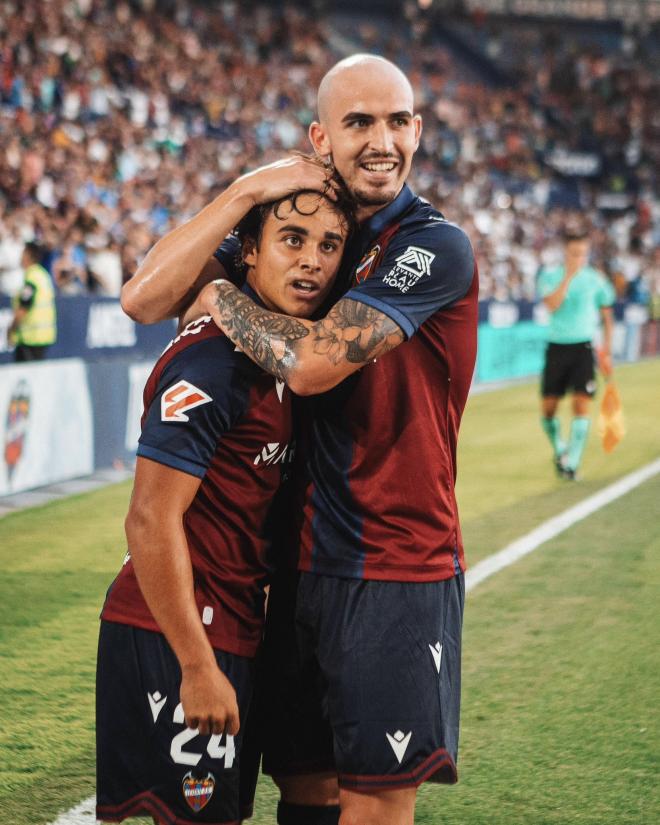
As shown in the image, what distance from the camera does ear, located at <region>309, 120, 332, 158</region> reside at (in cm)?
315

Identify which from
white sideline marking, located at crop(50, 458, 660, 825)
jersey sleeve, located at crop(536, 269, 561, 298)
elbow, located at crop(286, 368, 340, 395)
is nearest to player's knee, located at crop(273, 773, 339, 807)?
elbow, located at crop(286, 368, 340, 395)

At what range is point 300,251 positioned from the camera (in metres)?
2.85

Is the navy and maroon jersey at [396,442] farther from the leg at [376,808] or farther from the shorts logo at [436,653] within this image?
the leg at [376,808]

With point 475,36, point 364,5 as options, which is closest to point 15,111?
point 364,5

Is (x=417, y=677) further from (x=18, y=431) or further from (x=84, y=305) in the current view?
(x=84, y=305)

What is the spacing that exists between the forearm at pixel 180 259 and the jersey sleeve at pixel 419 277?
350 millimetres

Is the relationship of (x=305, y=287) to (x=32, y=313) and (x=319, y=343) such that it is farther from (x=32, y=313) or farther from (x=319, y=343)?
(x=32, y=313)

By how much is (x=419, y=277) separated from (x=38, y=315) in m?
9.82

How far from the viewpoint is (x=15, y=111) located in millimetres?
17500

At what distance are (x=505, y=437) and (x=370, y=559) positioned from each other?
38.9ft

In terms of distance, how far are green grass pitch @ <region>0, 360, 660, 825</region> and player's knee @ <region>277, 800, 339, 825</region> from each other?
1129 mm

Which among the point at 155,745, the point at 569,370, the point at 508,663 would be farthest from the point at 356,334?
the point at 569,370

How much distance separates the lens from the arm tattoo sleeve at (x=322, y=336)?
2723mm

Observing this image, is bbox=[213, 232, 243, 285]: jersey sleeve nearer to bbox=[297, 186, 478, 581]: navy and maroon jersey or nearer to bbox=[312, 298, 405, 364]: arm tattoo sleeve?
bbox=[297, 186, 478, 581]: navy and maroon jersey
